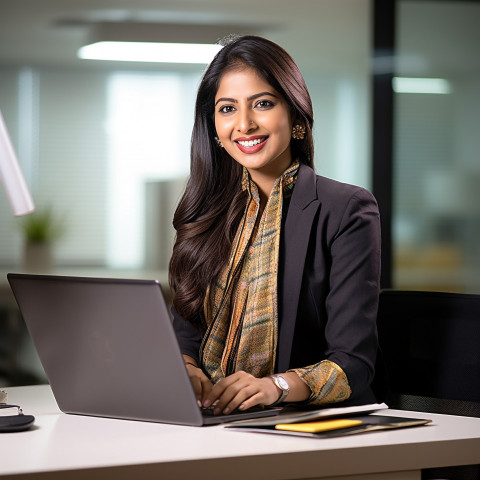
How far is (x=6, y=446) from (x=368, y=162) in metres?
3.71

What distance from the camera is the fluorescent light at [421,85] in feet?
15.1

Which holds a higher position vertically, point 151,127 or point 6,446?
point 151,127

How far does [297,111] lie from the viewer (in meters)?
1.79

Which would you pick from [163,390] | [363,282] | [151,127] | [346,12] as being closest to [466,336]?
[363,282]

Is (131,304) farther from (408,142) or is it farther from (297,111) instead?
(408,142)

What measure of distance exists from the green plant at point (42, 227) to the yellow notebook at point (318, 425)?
330cm

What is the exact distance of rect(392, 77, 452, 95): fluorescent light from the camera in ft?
15.1

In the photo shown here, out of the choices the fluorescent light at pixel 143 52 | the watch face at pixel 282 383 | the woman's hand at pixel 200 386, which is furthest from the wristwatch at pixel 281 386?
the fluorescent light at pixel 143 52

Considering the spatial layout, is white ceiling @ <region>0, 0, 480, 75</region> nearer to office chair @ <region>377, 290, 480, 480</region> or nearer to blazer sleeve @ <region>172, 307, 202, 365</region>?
blazer sleeve @ <region>172, 307, 202, 365</region>

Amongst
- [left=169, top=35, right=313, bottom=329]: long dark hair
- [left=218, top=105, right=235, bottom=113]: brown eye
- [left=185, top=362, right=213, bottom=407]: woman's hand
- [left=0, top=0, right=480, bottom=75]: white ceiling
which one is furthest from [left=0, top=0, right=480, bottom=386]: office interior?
[left=185, top=362, right=213, bottom=407]: woman's hand

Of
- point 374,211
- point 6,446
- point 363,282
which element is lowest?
point 6,446

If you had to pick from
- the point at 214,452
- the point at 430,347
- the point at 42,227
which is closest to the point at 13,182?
the point at 214,452

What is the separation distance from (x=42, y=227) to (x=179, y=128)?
0.88m

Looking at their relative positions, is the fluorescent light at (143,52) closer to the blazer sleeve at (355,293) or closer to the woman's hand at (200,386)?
the blazer sleeve at (355,293)
